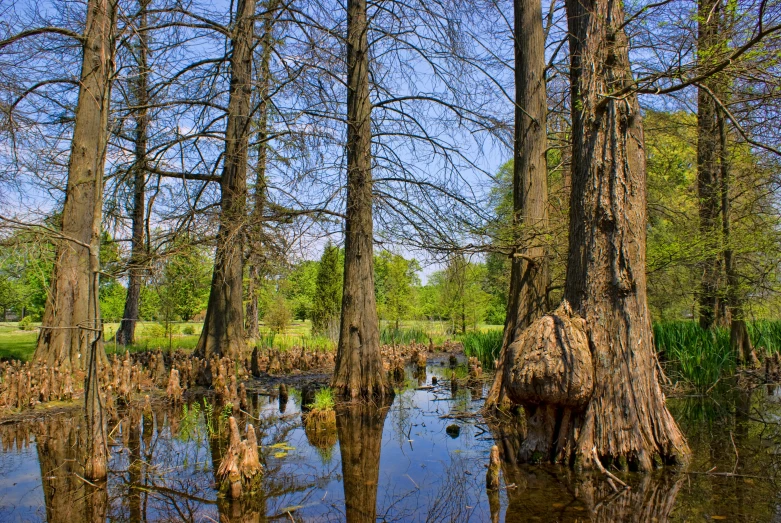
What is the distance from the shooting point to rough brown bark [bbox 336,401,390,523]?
12.8ft

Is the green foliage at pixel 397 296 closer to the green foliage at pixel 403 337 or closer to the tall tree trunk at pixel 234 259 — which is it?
the green foliage at pixel 403 337

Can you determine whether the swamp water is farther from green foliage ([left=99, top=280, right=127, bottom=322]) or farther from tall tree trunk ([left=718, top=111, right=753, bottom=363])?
green foliage ([left=99, top=280, right=127, bottom=322])

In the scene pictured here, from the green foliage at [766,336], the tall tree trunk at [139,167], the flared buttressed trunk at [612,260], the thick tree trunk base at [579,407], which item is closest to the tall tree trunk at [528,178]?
the flared buttressed trunk at [612,260]

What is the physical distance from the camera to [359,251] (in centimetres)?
810

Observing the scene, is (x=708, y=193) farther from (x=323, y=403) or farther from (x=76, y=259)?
(x=76, y=259)

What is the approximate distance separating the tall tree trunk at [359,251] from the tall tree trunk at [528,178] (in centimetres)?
195

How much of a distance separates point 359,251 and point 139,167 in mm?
4283

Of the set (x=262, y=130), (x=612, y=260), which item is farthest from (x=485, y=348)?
(x=612, y=260)

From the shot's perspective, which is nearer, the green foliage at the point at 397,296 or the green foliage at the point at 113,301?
the green foliage at the point at 113,301

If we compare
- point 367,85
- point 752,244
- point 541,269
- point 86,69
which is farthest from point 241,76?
point 752,244

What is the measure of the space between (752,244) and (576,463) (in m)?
5.75

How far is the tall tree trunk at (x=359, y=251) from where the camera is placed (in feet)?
25.4

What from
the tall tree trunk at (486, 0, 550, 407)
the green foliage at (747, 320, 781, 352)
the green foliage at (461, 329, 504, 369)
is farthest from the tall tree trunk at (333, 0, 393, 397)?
the green foliage at (747, 320, 781, 352)

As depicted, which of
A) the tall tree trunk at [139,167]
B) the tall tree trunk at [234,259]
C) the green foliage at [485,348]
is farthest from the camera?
the green foliage at [485,348]
